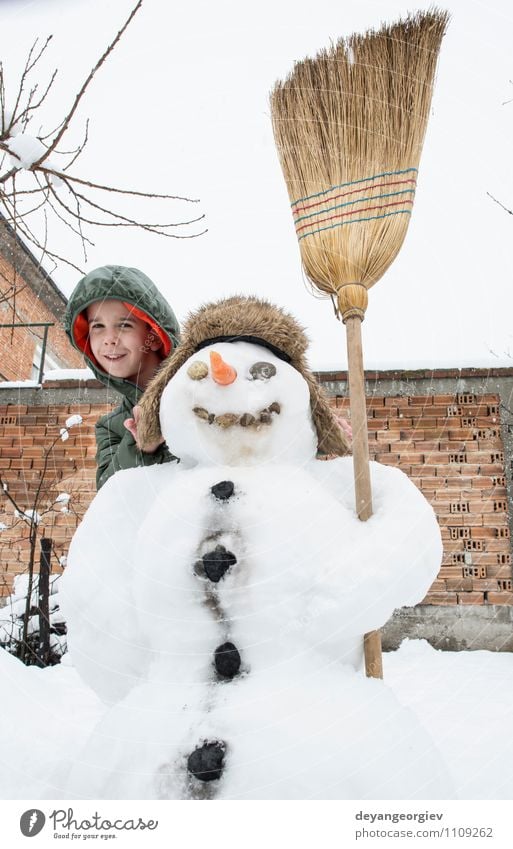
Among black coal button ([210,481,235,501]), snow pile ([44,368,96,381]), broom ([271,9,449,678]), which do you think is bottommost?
black coal button ([210,481,235,501])

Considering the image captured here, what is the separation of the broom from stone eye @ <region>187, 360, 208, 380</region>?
0.27 meters

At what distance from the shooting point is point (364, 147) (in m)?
1.03

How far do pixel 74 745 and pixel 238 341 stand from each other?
91cm

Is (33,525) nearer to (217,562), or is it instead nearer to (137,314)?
(137,314)

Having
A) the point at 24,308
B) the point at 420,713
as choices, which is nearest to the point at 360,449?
the point at 420,713

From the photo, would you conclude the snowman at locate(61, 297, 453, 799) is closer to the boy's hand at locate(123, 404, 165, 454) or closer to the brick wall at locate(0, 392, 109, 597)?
the boy's hand at locate(123, 404, 165, 454)

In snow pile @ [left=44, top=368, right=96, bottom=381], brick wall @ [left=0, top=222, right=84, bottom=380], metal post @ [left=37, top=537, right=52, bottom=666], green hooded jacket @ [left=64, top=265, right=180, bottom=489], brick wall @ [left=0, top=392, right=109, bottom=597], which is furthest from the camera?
snow pile @ [left=44, top=368, right=96, bottom=381]

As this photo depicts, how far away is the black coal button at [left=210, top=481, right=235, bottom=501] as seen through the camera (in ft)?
2.74

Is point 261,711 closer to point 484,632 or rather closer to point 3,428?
point 484,632

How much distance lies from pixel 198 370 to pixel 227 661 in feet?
1.44

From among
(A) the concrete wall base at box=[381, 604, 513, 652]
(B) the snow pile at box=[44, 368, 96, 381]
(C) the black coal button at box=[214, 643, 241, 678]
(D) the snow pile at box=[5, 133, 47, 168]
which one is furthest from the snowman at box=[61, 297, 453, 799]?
(B) the snow pile at box=[44, 368, 96, 381]

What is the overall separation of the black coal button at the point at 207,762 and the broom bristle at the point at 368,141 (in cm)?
77

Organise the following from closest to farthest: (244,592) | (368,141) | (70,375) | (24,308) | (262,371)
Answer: (244,592) → (262,371) → (368,141) → (70,375) → (24,308)
